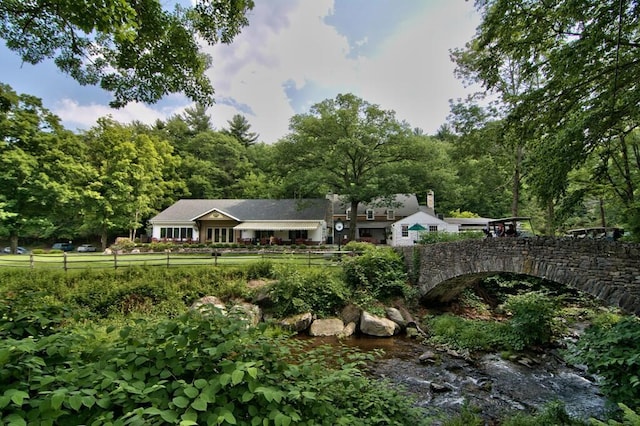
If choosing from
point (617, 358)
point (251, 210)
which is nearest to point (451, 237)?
point (617, 358)

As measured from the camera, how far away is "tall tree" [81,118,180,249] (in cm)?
2433

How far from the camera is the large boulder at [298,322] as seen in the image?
10148 millimetres

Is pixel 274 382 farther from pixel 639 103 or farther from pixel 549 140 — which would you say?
pixel 639 103

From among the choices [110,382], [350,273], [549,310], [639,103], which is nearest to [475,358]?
[549,310]

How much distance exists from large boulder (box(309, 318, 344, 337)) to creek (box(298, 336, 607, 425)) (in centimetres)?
146

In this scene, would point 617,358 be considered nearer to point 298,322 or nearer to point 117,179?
point 298,322

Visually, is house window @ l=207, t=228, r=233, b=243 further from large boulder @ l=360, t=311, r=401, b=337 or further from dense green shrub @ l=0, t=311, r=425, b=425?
dense green shrub @ l=0, t=311, r=425, b=425

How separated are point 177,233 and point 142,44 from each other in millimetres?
25651

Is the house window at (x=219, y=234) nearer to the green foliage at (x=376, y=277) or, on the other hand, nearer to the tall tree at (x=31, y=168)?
the tall tree at (x=31, y=168)

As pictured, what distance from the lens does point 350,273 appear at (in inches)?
494

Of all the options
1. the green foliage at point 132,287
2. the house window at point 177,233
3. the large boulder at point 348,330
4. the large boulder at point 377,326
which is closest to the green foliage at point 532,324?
the large boulder at point 377,326

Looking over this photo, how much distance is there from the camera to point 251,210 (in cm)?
2872

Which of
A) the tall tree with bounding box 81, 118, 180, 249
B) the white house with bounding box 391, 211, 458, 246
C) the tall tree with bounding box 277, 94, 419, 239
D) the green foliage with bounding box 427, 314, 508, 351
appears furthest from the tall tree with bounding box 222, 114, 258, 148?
the green foliage with bounding box 427, 314, 508, 351

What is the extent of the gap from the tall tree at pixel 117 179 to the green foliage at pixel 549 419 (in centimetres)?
2676
